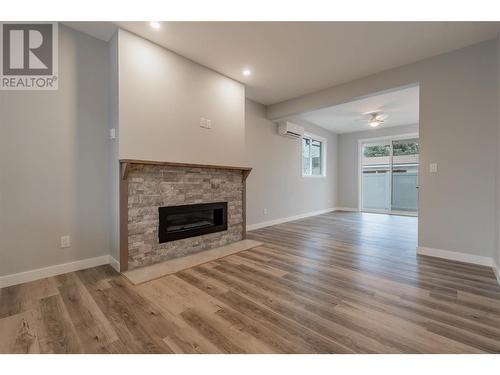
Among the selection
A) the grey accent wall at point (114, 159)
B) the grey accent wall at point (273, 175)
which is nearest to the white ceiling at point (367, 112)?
the grey accent wall at point (273, 175)

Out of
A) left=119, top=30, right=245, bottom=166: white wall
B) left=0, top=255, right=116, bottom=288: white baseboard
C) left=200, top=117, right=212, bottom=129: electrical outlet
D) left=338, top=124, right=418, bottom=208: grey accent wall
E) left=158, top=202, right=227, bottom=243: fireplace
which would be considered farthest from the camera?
left=338, top=124, right=418, bottom=208: grey accent wall

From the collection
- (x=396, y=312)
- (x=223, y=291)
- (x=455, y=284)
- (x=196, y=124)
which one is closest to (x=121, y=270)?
(x=223, y=291)

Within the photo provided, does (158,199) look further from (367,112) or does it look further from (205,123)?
(367,112)

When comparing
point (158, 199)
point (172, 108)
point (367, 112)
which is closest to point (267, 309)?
point (158, 199)

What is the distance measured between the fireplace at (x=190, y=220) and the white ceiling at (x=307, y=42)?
1.99 m

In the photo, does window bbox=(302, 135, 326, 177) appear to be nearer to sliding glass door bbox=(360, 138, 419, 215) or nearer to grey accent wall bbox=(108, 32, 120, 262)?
sliding glass door bbox=(360, 138, 419, 215)

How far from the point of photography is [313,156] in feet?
22.5

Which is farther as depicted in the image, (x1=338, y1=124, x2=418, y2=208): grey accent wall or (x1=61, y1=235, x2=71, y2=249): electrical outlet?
(x1=338, y1=124, x2=418, y2=208): grey accent wall

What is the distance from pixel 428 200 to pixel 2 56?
501 centimetres

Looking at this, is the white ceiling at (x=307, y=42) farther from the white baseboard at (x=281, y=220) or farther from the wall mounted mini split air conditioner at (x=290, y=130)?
the white baseboard at (x=281, y=220)

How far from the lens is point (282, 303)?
70.8 inches

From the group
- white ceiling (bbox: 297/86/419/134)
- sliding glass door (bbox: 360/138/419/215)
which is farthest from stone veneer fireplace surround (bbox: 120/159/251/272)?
sliding glass door (bbox: 360/138/419/215)

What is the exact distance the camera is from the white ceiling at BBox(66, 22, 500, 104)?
235cm

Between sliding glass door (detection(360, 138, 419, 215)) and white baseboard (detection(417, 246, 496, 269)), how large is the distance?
407 cm
